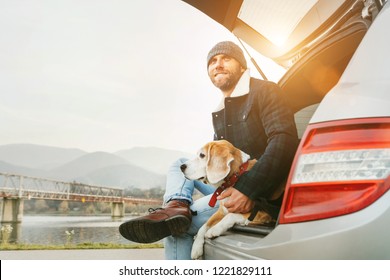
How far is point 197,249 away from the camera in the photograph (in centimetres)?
135

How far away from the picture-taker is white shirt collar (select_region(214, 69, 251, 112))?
150 centimetres

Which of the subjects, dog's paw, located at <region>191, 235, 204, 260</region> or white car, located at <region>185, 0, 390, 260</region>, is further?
dog's paw, located at <region>191, 235, 204, 260</region>

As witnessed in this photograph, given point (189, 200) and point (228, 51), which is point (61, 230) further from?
point (228, 51)

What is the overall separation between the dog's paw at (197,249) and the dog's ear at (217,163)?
0.70 ft

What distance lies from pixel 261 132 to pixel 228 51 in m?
0.37

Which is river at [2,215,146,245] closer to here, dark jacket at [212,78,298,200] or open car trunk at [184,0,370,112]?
dark jacket at [212,78,298,200]

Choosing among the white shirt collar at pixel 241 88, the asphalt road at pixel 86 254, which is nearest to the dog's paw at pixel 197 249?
the asphalt road at pixel 86 254

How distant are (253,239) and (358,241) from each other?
0.43m

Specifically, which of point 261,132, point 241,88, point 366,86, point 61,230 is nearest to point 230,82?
point 241,88

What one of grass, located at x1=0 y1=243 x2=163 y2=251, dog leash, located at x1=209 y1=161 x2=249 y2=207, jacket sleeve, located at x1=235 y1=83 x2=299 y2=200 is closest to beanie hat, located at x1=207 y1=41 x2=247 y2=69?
jacket sleeve, located at x1=235 y1=83 x2=299 y2=200

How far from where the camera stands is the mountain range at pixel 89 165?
1581 mm

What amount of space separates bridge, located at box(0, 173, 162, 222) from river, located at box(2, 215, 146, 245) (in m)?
0.05

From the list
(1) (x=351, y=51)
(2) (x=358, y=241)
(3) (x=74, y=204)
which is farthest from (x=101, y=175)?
(2) (x=358, y=241)
